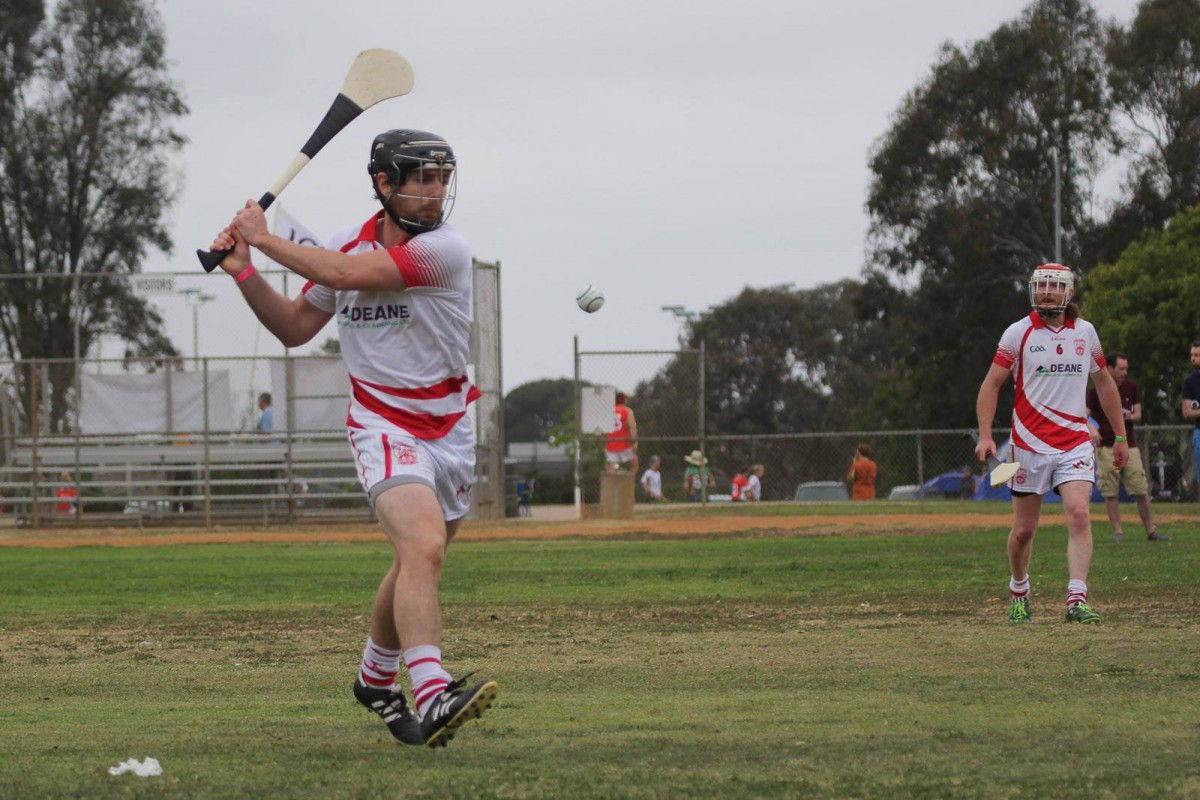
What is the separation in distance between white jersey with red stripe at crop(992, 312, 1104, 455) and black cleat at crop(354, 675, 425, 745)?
5367 mm

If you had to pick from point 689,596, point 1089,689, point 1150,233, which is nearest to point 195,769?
point 1089,689

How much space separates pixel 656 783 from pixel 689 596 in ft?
26.9

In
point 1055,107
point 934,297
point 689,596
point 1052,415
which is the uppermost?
point 1055,107

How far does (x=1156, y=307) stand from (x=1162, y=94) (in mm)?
8178

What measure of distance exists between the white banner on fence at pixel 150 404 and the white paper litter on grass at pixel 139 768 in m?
26.0

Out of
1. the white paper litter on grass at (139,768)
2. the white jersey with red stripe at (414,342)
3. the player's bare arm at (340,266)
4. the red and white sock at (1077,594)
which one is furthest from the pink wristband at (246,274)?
the red and white sock at (1077,594)

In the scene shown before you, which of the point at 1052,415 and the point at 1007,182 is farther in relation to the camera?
the point at 1007,182

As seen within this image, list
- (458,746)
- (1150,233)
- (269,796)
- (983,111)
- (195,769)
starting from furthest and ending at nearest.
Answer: (983,111) → (1150,233) → (458,746) → (195,769) → (269,796)

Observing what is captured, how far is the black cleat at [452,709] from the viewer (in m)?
5.50

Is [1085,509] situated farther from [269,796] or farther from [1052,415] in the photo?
[269,796]

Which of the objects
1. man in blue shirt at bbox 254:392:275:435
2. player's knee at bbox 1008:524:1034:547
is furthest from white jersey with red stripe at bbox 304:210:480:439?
man in blue shirt at bbox 254:392:275:435

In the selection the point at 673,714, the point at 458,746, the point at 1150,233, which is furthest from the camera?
the point at 1150,233

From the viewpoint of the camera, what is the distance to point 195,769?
209 inches

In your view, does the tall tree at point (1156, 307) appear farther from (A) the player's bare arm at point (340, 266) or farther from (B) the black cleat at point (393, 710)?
(A) the player's bare arm at point (340, 266)
